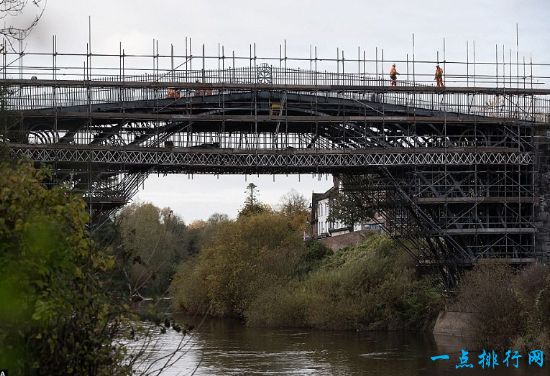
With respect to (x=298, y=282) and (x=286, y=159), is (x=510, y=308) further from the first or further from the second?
(x=298, y=282)

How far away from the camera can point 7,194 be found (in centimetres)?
1134

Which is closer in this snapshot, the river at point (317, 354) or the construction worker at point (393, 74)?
the river at point (317, 354)

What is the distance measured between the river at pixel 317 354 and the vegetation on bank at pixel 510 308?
1148 millimetres

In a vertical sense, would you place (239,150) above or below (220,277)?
above

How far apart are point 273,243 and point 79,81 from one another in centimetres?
2544

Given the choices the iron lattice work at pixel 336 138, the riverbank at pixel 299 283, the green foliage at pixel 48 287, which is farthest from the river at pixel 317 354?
the green foliage at pixel 48 287

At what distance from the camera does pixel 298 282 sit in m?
60.7

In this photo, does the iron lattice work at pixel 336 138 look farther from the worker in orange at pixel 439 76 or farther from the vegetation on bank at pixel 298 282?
the vegetation on bank at pixel 298 282

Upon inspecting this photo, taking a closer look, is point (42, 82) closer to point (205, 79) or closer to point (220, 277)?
point (205, 79)

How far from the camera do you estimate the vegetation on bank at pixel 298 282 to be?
2143 inches

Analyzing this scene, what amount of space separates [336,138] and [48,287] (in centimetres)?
3687

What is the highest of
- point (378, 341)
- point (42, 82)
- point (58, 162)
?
point (42, 82)

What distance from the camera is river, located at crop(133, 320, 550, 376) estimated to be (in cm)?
3588

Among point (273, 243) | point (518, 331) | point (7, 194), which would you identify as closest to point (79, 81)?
point (518, 331)
